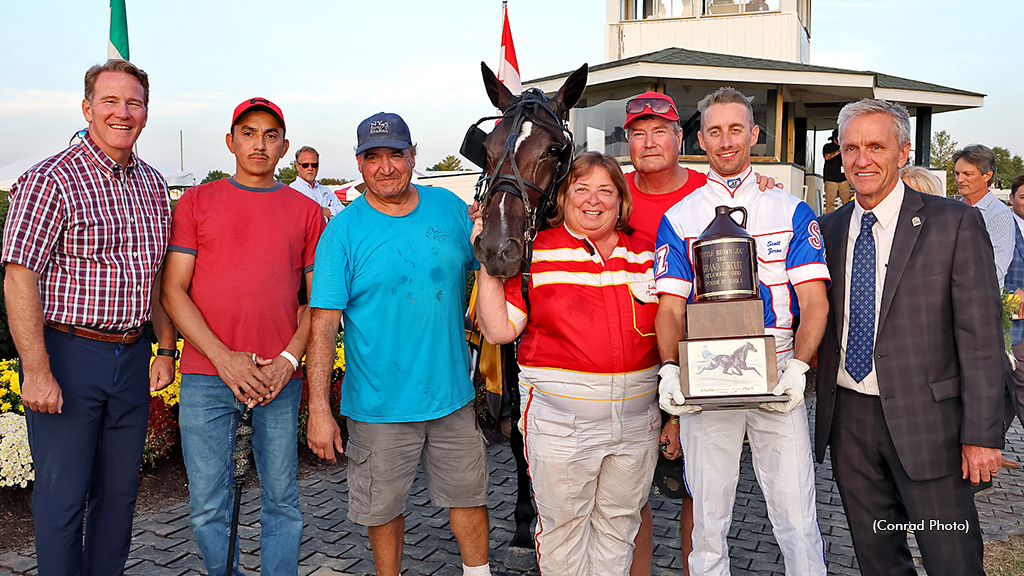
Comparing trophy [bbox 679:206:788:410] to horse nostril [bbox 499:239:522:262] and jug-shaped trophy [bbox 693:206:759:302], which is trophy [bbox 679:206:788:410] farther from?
horse nostril [bbox 499:239:522:262]

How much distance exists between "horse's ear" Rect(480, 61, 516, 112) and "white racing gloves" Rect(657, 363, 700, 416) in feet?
4.87

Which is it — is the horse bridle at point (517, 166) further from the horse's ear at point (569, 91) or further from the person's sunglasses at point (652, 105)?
the person's sunglasses at point (652, 105)

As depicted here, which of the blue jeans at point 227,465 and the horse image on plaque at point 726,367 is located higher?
the horse image on plaque at point 726,367

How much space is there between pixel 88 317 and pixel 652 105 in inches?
112

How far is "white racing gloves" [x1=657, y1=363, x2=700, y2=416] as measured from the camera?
2529mm

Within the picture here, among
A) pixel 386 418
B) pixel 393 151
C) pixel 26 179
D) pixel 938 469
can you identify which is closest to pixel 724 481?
pixel 938 469

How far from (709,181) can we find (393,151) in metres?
1.40

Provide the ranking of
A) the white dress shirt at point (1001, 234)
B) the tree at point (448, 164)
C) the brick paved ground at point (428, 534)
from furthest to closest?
the tree at point (448, 164) < the white dress shirt at point (1001, 234) < the brick paved ground at point (428, 534)

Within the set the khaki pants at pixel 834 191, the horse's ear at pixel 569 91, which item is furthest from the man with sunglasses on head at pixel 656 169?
the khaki pants at pixel 834 191

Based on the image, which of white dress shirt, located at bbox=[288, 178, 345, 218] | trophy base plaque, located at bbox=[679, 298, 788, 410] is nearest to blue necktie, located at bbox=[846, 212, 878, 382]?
trophy base plaque, located at bbox=[679, 298, 788, 410]

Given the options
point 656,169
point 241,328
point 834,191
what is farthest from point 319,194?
point 834,191

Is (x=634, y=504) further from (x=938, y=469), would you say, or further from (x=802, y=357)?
(x=938, y=469)

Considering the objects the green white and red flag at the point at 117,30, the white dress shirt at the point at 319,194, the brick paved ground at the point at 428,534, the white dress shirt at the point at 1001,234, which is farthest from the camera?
the white dress shirt at the point at 319,194

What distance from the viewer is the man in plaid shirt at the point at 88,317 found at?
2836mm
